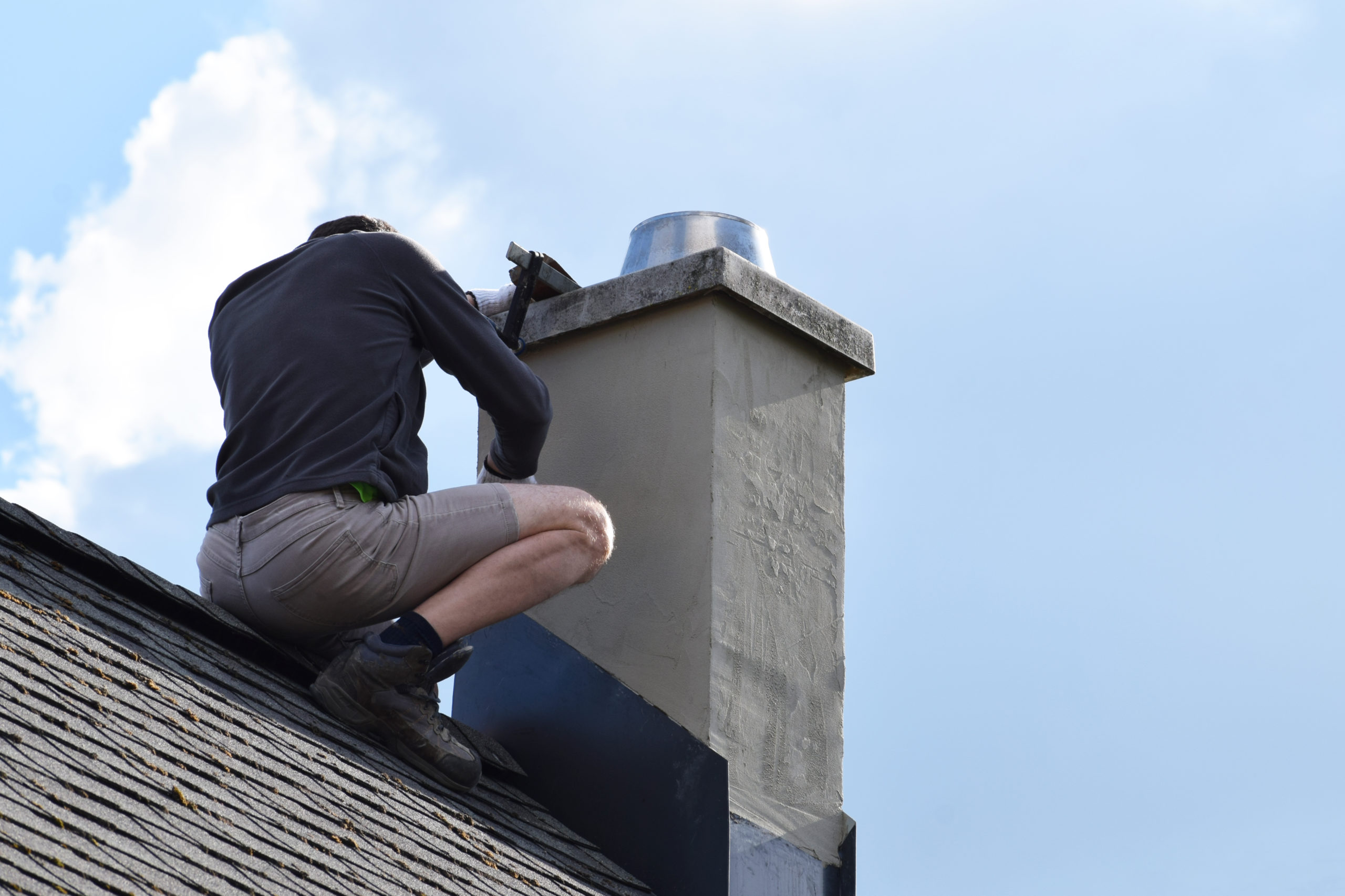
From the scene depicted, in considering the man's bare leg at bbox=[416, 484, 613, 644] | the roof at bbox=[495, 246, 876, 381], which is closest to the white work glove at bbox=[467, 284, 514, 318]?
the roof at bbox=[495, 246, 876, 381]

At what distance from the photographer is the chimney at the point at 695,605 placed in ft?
13.6

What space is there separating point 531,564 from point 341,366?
62 cm

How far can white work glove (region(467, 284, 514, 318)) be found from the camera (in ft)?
15.9

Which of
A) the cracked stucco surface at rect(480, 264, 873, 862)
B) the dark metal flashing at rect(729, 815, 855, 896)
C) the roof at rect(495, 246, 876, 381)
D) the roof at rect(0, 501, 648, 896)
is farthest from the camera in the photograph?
the roof at rect(495, 246, 876, 381)

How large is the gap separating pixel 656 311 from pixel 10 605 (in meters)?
1.99

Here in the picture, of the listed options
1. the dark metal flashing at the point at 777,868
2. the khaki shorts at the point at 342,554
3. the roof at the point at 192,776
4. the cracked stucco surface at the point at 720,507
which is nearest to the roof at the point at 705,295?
the cracked stucco surface at the point at 720,507

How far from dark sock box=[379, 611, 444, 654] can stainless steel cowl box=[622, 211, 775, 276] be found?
59.4 inches

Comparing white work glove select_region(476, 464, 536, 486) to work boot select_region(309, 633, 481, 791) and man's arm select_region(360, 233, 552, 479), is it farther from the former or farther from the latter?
work boot select_region(309, 633, 481, 791)

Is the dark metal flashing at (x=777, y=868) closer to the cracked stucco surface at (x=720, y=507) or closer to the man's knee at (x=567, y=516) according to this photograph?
the cracked stucco surface at (x=720, y=507)

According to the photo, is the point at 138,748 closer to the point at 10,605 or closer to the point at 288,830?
the point at 288,830

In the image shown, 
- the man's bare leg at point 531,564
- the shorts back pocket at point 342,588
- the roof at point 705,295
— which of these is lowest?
the shorts back pocket at point 342,588

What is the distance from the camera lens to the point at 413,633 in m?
3.74

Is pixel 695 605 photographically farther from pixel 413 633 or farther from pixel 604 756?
pixel 413 633

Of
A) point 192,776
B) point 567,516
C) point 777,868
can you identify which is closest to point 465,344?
point 567,516
